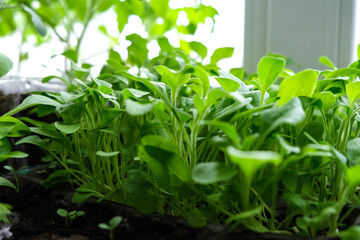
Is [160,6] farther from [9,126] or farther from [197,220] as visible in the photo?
[197,220]

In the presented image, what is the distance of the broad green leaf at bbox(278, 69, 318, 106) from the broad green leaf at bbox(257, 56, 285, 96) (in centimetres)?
2

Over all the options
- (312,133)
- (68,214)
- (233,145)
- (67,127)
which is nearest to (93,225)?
(68,214)

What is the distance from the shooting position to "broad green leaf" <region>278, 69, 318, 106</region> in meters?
0.49

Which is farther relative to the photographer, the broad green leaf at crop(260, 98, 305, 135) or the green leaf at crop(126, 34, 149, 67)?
the green leaf at crop(126, 34, 149, 67)

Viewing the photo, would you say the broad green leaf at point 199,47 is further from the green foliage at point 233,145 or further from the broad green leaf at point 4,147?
the broad green leaf at point 4,147

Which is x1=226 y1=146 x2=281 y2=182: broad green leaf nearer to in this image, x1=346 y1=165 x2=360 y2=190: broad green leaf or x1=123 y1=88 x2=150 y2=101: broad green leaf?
x1=346 y1=165 x2=360 y2=190: broad green leaf

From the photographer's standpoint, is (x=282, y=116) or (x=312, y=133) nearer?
(x=282, y=116)

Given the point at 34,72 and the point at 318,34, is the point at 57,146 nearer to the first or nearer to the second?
the point at 318,34

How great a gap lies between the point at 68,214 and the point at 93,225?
44mm

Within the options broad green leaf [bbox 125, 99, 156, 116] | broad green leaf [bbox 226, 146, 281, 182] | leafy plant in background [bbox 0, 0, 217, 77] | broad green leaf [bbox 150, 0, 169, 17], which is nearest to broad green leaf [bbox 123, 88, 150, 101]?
broad green leaf [bbox 125, 99, 156, 116]

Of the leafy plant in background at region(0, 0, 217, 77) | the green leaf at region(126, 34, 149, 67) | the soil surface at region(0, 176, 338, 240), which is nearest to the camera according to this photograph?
the soil surface at region(0, 176, 338, 240)

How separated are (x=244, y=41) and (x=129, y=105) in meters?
0.90

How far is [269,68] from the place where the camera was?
51 centimetres

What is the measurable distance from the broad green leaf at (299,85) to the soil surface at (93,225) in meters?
0.20
